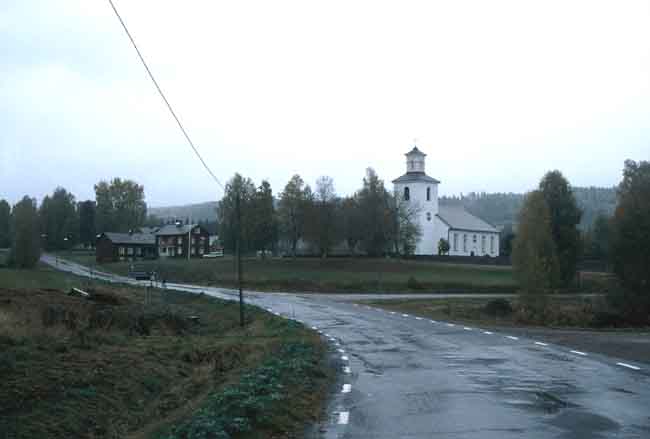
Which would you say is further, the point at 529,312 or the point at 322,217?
the point at 322,217

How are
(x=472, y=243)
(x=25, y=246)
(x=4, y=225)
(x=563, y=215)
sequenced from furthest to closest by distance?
(x=4, y=225) → (x=472, y=243) → (x=25, y=246) → (x=563, y=215)

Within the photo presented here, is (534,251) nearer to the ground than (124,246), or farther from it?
nearer to the ground

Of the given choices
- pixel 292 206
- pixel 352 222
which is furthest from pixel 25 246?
pixel 352 222

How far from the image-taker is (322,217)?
97.9 metres

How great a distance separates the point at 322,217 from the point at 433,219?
27.3 metres

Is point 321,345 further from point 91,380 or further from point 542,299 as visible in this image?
point 542,299

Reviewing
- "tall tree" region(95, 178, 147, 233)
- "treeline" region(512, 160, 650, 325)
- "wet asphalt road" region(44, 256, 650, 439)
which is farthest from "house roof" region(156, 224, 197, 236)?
"wet asphalt road" region(44, 256, 650, 439)

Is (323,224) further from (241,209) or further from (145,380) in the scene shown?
(145,380)

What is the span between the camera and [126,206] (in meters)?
156

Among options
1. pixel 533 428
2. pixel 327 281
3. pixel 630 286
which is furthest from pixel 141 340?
pixel 327 281

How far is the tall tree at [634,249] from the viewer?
47031 mm

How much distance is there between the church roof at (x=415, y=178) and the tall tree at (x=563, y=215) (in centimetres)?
3836

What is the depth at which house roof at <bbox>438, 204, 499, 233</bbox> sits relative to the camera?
402 feet

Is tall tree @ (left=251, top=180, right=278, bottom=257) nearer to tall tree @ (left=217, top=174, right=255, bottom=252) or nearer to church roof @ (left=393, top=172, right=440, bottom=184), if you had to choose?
tall tree @ (left=217, top=174, right=255, bottom=252)
